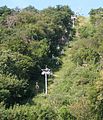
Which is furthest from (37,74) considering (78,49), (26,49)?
(78,49)

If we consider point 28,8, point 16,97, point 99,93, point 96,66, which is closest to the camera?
point 99,93

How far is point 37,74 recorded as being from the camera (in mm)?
53250

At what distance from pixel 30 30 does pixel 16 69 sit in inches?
534

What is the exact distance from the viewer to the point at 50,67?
56969mm

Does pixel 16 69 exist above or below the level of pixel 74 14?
below

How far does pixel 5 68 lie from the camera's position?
4594 cm

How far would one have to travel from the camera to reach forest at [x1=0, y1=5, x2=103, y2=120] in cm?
3722

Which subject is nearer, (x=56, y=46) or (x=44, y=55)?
(x=44, y=55)

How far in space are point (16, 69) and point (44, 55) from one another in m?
9.49

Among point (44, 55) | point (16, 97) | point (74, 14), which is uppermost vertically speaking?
point (74, 14)

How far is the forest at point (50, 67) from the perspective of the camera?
37.2 metres

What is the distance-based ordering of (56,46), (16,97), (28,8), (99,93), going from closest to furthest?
1. (99,93)
2. (16,97)
3. (56,46)
4. (28,8)

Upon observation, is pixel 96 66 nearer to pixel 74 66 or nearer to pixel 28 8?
pixel 74 66

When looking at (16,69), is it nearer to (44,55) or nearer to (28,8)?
(44,55)
